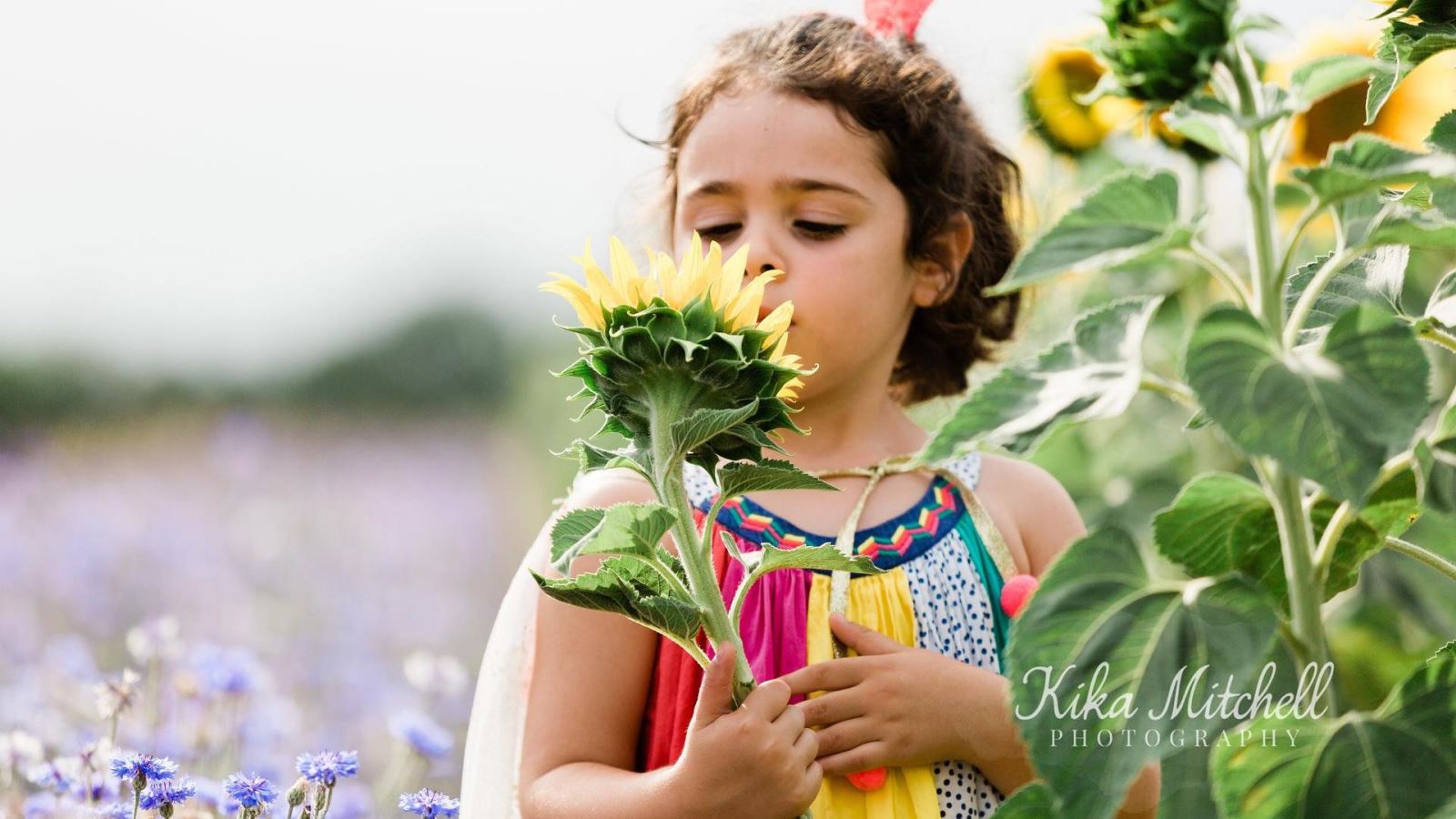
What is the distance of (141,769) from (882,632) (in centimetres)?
50

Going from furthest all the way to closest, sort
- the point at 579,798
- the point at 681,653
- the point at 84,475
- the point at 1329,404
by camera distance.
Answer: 1. the point at 84,475
2. the point at 681,653
3. the point at 579,798
4. the point at 1329,404

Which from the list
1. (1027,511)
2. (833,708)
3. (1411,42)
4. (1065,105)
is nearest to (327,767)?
(833,708)

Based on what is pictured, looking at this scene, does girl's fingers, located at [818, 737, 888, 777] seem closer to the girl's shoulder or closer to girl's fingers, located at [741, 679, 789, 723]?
girl's fingers, located at [741, 679, 789, 723]

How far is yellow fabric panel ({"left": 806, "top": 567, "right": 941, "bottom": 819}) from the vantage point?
1017 millimetres

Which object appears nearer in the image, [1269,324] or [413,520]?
[1269,324]

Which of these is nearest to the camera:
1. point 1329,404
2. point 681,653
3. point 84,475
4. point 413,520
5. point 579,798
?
point 1329,404

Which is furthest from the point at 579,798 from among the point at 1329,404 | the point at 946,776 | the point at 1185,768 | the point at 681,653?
the point at 1329,404

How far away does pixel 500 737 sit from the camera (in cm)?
113

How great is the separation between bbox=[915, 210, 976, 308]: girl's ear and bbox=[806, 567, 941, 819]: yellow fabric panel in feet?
0.92

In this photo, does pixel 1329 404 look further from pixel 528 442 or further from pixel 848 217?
pixel 528 442

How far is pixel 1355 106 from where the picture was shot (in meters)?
1.93

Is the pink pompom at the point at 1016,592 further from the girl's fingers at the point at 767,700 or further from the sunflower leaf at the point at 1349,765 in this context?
the sunflower leaf at the point at 1349,765

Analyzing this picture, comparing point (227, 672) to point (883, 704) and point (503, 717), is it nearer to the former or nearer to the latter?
point (503, 717)

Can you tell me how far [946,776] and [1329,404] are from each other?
59 centimetres
